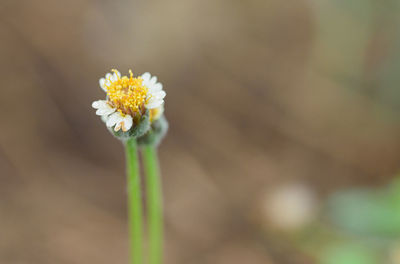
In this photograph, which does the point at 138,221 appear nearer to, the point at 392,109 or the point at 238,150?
the point at 238,150

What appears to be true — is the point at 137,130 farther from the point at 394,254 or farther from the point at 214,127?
the point at 214,127

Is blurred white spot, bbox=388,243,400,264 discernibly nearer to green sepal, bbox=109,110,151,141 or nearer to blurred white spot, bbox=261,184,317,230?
blurred white spot, bbox=261,184,317,230

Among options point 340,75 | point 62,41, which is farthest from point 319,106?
point 62,41

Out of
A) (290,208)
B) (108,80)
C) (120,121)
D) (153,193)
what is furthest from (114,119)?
(290,208)

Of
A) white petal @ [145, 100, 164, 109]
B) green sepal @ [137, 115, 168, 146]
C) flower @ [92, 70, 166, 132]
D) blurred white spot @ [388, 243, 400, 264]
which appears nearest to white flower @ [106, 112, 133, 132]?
flower @ [92, 70, 166, 132]

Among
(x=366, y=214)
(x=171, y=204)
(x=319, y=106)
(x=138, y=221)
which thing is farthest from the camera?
(x=319, y=106)

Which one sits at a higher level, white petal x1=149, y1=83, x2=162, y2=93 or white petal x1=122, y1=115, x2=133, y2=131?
white petal x1=149, y1=83, x2=162, y2=93

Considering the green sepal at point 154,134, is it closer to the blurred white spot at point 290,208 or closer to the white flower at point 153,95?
the white flower at point 153,95

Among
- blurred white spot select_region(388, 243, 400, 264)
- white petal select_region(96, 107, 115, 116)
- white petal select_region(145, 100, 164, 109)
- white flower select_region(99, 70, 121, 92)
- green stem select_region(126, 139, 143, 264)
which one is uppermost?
blurred white spot select_region(388, 243, 400, 264)
